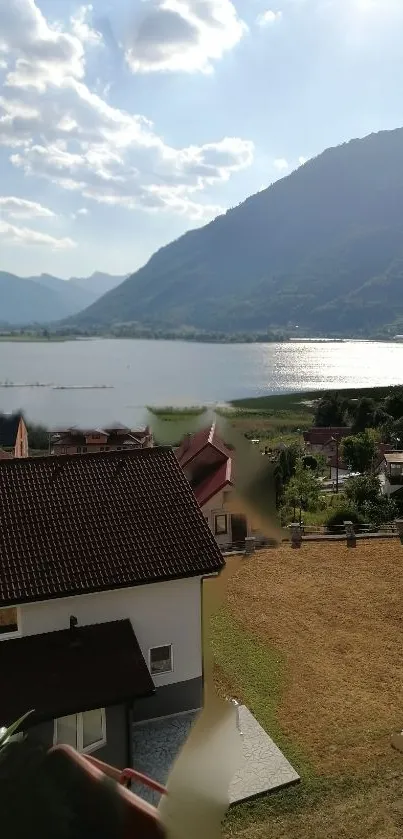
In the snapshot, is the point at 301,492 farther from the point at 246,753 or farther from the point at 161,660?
the point at 246,753

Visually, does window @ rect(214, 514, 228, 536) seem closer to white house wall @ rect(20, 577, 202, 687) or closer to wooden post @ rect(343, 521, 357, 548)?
wooden post @ rect(343, 521, 357, 548)

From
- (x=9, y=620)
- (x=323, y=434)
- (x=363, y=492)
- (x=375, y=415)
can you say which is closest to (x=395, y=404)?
(x=375, y=415)

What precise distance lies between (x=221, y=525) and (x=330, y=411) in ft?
44.8

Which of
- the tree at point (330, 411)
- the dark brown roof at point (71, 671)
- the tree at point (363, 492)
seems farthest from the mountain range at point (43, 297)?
the dark brown roof at point (71, 671)

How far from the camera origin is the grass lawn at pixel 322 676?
15.1ft

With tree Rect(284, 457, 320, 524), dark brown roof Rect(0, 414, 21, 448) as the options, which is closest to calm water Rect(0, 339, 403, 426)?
dark brown roof Rect(0, 414, 21, 448)

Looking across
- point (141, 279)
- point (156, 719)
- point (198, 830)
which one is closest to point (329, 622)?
point (156, 719)

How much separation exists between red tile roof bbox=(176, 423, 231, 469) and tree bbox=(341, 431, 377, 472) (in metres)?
11.8

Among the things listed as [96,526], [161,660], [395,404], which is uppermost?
[96,526]

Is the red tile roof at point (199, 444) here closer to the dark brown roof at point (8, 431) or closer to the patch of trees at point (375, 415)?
the dark brown roof at point (8, 431)

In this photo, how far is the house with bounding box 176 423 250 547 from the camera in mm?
9984

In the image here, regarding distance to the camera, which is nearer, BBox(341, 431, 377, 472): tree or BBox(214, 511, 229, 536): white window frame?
BBox(214, 511, 229, 536): white window frame

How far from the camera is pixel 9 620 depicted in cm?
505

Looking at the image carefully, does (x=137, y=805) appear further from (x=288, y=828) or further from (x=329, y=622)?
(x=329, y=622)
